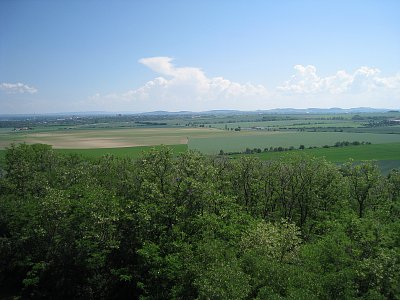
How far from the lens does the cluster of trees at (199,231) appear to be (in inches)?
808

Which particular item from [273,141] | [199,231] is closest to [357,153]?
[273,141]

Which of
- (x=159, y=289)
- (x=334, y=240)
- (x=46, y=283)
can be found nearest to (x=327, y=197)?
(x=334, y=240)

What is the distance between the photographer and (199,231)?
28.5 m

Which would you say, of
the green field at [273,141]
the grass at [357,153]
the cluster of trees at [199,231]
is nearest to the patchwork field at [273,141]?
the green field at [273,141]

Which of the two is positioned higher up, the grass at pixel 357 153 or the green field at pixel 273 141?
the green field at pixel 273 141

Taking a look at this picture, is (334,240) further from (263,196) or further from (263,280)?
(263,196)

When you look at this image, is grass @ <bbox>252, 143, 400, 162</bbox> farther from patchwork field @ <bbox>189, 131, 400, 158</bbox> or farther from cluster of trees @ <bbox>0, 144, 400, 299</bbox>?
cluster of trees @ <bbox>0, 144, 400, 299</bbox>

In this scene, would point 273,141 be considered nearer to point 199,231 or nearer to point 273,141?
point 273,141

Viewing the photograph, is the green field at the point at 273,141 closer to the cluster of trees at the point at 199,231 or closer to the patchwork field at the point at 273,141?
the patchwork field at the point at 273,141

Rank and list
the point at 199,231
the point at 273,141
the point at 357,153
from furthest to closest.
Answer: the point at 273,141
the point at 357,153
the point at 199,231

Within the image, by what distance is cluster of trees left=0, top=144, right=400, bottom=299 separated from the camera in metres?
20.5

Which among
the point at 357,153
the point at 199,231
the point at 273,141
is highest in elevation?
the point at 199,231

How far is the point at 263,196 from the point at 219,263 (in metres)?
20.6

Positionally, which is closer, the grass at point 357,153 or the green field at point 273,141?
the grass at point 357,153
